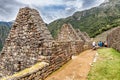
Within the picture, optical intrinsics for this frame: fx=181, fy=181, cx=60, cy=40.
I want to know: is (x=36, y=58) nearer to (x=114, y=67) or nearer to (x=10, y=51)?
(x=10, y=51)

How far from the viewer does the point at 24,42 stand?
1175 cm

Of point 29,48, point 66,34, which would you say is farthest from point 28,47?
point 66,34

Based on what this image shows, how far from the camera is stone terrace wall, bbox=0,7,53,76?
11.3 m

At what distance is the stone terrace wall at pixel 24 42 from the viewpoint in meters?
11.3

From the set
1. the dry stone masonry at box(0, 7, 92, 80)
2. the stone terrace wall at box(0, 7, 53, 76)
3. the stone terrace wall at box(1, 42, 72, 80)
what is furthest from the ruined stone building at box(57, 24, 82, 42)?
the stone terrace wall at box(0, 7, 53, 76)

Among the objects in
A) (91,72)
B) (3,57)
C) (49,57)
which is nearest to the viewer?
(49,57)

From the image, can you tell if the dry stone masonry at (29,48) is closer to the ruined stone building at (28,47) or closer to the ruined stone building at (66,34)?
the ruined stone building at (28,47)

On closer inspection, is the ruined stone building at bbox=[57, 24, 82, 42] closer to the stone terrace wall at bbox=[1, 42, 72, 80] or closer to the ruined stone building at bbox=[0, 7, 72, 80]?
the stone terrace wall at bbox=[1, 42, 72, 80]

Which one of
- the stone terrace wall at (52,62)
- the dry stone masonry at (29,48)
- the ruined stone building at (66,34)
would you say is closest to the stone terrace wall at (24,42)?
the dry stone masonry at (29,48)

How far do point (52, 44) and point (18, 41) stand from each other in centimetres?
235

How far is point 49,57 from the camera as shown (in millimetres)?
10977

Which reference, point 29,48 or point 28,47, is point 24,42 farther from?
point 29,48

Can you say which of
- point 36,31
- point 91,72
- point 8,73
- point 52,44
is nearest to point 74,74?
point 91,72

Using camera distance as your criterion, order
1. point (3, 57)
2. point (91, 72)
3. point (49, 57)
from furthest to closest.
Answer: point (3, 57) < point (91, 72) < point (49, 57)
